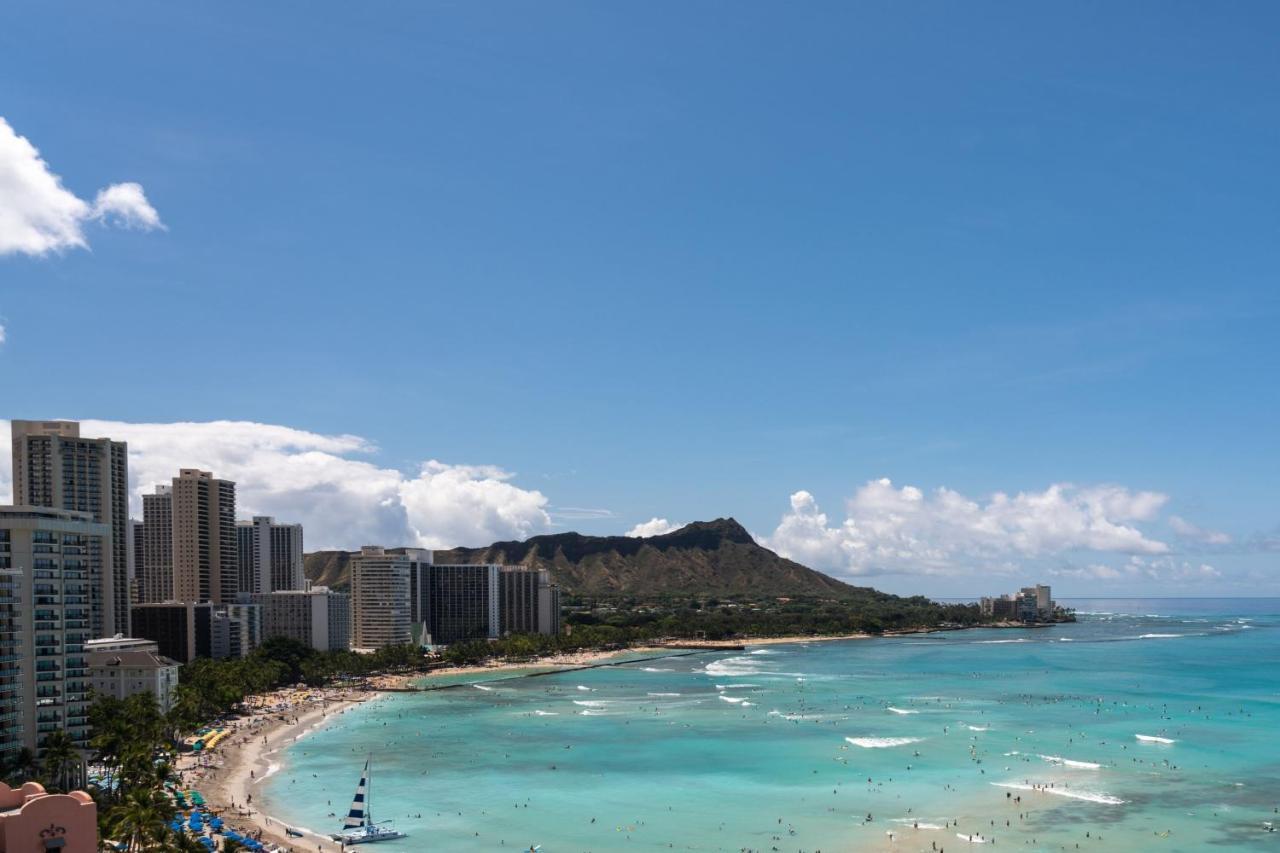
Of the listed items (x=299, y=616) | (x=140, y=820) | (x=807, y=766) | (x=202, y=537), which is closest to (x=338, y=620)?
(x=299, y=616)

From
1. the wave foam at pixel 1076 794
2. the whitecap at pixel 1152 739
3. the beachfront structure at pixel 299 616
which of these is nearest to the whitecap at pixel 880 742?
the wave foam at pixel 1076 794

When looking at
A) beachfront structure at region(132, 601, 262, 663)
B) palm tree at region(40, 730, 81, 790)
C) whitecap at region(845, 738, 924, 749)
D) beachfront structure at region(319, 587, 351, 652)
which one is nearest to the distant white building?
beachfront structure at region(319, 587, 351, 652)

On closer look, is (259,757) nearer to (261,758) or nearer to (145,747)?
(261,758)

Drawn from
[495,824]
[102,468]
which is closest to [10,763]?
[495,824]

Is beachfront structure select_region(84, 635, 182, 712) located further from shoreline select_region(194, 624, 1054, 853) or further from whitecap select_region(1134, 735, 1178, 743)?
whitecap select_region(1134, 735, 1178, 743)

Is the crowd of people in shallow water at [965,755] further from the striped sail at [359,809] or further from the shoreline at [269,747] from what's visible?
the shoreline at [269,747]
